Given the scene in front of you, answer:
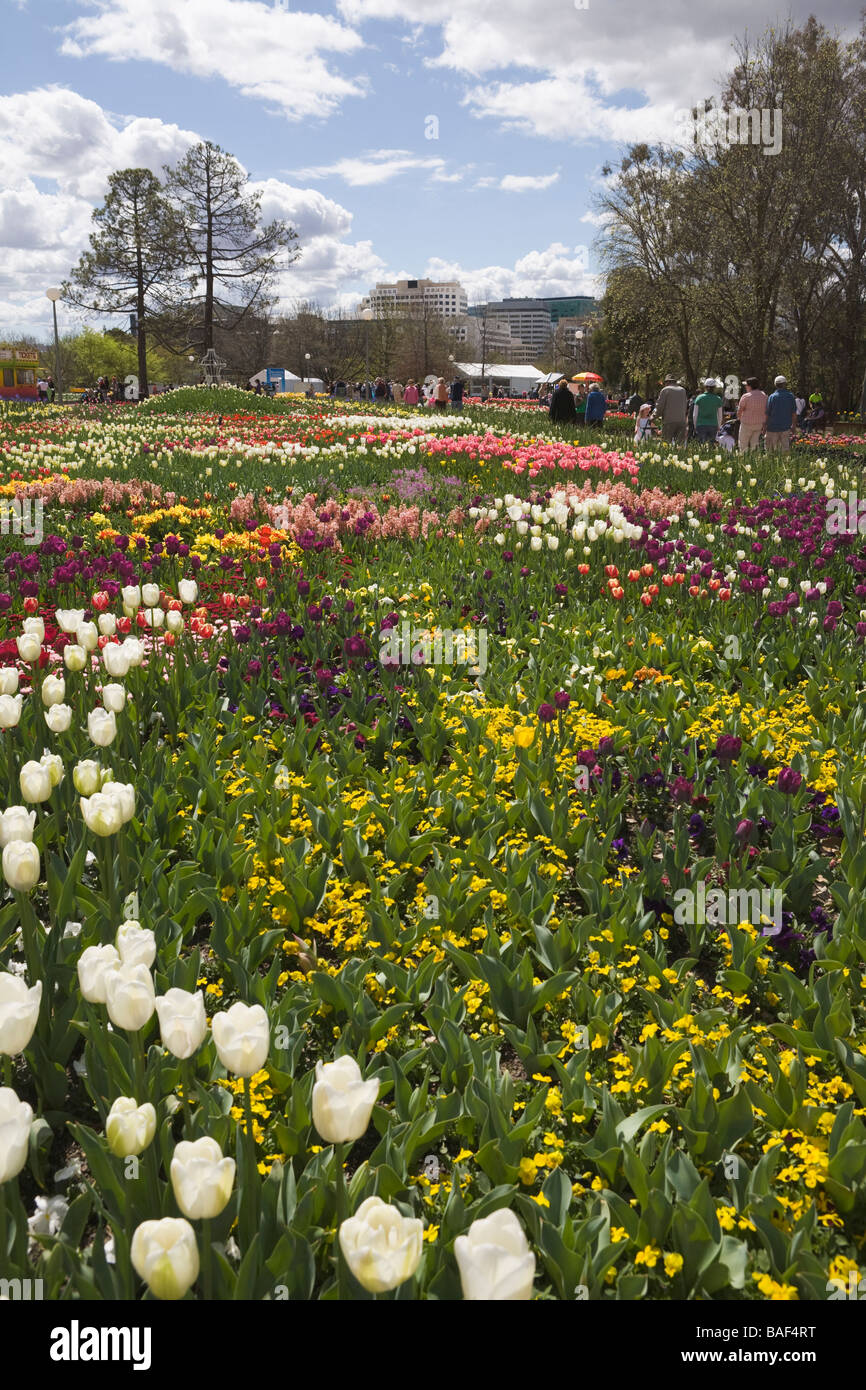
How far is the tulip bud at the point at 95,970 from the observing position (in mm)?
1977

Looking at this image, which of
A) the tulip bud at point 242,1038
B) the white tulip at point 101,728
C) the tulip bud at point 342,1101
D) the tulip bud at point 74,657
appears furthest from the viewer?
the tulip bud at point 74,657

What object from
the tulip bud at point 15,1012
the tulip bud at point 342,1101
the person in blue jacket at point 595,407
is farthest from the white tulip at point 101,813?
the person in blue jacket at point 595,407

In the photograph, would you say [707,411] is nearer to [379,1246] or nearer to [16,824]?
[16,824]

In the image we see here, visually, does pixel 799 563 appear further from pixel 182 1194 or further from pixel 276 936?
pixel 182 1194

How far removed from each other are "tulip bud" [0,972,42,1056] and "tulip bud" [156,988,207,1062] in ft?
0.78

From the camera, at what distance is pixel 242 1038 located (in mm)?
1743

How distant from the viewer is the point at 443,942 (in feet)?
9.98

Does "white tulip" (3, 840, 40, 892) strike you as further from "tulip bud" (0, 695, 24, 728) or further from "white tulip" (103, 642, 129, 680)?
"white tulip" (103, 642, 129, 680)

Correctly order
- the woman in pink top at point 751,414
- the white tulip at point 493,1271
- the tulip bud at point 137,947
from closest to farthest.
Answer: the white tulip at point 493,1271, the tulip bud at point 137,947, the woman in pink top at point 751,414

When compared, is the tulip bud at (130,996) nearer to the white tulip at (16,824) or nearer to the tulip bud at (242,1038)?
the tulip bud at (242,1038)

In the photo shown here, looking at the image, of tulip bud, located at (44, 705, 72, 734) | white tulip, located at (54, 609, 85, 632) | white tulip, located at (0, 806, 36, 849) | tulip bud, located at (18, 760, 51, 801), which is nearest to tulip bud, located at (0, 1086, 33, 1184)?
white tulip, located at (0, 806, 36, 849)

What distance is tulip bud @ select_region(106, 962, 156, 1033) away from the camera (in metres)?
1.87

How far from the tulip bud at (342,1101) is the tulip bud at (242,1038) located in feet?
0.50

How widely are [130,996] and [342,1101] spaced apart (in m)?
0.51
